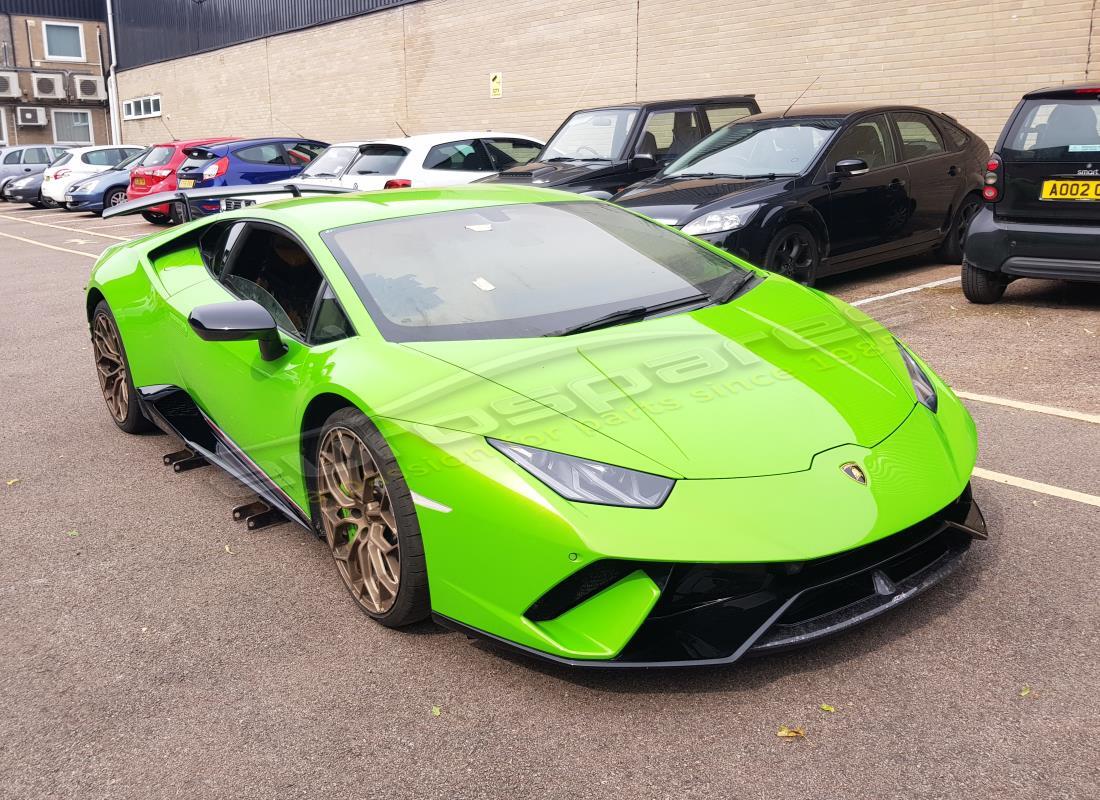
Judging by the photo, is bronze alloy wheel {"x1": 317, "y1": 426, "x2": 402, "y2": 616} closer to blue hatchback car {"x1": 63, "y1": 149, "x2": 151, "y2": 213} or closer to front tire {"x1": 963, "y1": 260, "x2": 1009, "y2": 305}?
front tire {"x1": 963, "y1": 260, "x2": 1009, "y2": 305}

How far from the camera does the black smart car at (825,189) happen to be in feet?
24.7

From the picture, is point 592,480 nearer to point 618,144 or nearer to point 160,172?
point 618,144

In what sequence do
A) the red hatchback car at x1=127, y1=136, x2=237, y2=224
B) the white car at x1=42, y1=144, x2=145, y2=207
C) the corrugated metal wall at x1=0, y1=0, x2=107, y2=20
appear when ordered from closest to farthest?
the red hatchback car at x1=127, y1=136, x2=237, y2=224 → the white car at x1=42, y1=144, x2=145, y2=207 → the corrugated metal wall at x1=0, y1=0, x2=107, y2=20

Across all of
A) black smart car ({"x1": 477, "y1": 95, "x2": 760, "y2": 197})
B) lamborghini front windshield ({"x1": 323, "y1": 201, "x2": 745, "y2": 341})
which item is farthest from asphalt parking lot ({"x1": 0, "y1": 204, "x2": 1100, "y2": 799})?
black smart car ({"x1": 477, "y1": 95, "x2": 760, "y2": 197})

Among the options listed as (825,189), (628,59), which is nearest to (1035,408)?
(825,189)

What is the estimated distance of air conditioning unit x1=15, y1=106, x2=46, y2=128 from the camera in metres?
42.0

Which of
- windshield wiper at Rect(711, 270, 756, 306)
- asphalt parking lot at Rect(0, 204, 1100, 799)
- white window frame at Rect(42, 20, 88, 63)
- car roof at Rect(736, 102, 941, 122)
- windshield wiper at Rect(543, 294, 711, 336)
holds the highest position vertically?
white window frame at Rect(42, 20, 88, 63)

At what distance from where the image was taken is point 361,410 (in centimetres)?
305

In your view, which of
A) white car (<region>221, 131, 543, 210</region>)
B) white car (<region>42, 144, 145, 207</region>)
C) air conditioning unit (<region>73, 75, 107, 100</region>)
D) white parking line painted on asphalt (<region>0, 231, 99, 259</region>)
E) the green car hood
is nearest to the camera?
the green car hood

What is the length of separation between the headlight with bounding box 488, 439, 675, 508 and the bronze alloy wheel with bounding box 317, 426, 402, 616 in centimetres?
55

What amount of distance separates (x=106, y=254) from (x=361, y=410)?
3181 millimetres

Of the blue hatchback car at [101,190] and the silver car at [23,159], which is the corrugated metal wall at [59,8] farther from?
the blue hatchback car at [101,190]

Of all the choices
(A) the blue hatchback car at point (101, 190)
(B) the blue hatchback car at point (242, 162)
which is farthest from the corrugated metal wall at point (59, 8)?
(B) the blue hatchback car at point (242, 162)

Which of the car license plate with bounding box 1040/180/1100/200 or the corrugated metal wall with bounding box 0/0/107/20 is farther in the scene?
the corrugated metal wall with bounding box 0/0/107/20
